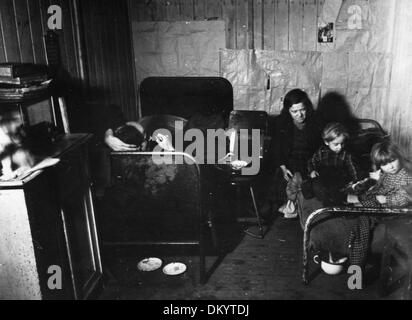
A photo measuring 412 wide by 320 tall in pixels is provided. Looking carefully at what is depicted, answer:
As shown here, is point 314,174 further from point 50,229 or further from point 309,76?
point 50,229

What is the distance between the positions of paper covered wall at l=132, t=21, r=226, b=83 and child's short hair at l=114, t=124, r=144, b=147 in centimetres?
199

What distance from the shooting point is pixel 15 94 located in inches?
114

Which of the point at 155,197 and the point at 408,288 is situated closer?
the point at 408,288

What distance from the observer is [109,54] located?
5301mm

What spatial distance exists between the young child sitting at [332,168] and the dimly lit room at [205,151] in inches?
0.7

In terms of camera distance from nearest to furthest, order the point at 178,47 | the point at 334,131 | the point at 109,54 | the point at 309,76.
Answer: the point at 334,131, the point at 109,54, the point at 309,76, the point at 178,47

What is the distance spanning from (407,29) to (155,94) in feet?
12.1

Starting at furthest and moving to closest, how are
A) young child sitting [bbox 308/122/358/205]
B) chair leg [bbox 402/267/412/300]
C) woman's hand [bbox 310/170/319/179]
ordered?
woman's hand [bbox 310/170/319/179]
young child sitting [bbox 308/122/358/205]
chair leg [bbox 402/267/412/300]

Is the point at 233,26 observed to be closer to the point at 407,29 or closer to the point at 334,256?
the point at 407,29

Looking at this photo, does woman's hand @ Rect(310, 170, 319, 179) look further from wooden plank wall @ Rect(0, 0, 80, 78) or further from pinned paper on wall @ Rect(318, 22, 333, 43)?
wooden plank wall @ Rect(0, 0, 80, 78)

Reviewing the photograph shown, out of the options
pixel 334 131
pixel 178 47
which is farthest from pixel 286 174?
pixel 178 47

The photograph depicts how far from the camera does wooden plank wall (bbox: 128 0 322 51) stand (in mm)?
5543

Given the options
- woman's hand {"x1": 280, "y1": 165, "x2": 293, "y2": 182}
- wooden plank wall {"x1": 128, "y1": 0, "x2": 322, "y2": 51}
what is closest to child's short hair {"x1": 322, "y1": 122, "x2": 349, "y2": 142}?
woman's hand {"x1": 280, "y1": 165, "x2": 293, "y2": 182}

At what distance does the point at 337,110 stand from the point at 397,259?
2.99 m
